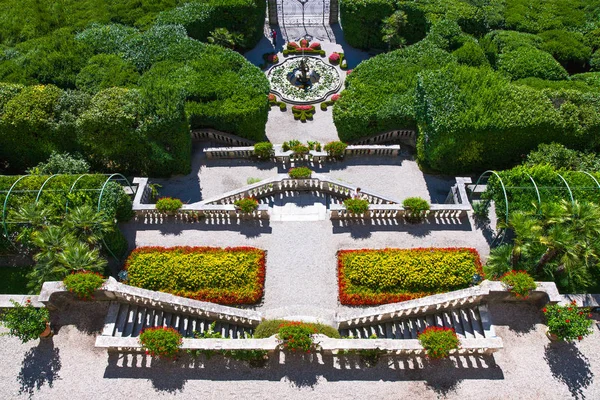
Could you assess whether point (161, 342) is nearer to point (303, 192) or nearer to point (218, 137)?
point (303, 192)

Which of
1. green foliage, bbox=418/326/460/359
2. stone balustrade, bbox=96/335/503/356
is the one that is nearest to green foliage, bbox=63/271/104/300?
stone balustrade, bbox=96/335/503/356

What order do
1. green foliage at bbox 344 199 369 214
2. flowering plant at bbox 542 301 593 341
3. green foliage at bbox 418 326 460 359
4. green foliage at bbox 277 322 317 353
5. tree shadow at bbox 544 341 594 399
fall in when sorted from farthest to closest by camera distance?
green foliage at bbox 344 199 369 214 → tree shadow at bbox 544 341 594 399 → green foliage at bbox 277 322 317 353 → flowering plant at bbox 542 301 593 341 → green foliage at bbox 418 326 460 359

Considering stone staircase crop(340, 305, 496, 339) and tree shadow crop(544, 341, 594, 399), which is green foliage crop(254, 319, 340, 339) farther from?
tree shadow crop(544, 341, 594, 399)

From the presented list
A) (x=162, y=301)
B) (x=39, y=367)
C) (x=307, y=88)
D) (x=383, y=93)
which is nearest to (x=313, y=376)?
(x=162, y=301)

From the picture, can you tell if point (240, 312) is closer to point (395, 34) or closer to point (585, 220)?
point (585, 220)

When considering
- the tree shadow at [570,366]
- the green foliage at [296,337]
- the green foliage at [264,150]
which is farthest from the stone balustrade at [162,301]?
the tree shadow at [570,366]

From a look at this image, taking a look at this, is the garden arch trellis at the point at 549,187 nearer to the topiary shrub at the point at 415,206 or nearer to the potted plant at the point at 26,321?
the topiary shrub at the point at 415,206

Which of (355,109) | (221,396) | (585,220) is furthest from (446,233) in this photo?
(221,396)
